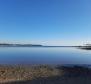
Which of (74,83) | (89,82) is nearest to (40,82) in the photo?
(74,83)

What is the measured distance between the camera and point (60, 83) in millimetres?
10656

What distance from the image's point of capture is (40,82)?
10633mm

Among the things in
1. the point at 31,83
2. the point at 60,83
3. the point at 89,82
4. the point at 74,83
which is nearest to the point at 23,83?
the point at 31,83

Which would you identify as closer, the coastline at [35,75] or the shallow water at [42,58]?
the coastline at [35,75]

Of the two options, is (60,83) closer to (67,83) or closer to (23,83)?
(67,83)

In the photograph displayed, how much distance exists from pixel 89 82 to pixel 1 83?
225 inches

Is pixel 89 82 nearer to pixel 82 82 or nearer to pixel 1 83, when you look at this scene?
pixel 82 82

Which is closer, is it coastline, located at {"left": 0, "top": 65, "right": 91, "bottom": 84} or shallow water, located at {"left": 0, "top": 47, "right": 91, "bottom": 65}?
coastline, located at {"left": 0, "top": 65, "right": 91, "bottom": 84}

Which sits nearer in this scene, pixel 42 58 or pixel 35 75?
pixel 35 75

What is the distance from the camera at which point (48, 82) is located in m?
10.8

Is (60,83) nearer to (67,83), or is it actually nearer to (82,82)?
(67,83)

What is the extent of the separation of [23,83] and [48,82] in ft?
5.24

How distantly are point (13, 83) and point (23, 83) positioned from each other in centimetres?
64

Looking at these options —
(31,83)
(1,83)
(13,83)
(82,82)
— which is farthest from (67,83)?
(1,83)
